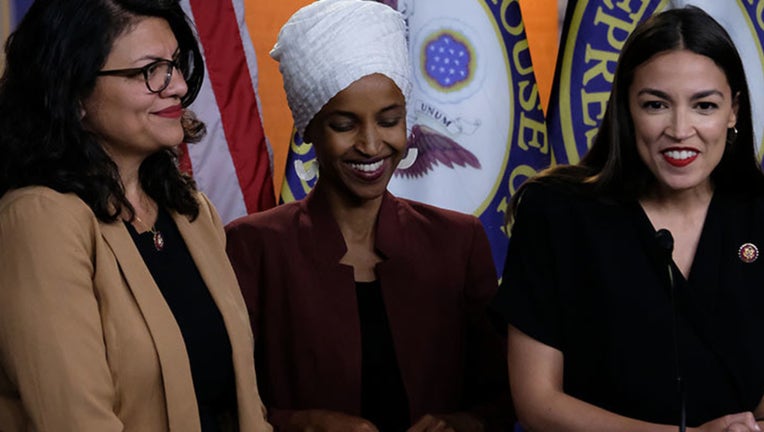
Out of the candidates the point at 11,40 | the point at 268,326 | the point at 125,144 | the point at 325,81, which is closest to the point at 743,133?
the point at 325,81

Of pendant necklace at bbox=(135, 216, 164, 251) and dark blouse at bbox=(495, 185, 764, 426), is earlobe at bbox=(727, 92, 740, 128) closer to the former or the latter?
dark blouse at bbox=(495, 185, 764, 426)

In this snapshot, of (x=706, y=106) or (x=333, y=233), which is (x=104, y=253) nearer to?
(x=333, y=233)

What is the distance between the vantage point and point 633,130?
1923mm

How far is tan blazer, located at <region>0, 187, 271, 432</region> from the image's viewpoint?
5.25 feet

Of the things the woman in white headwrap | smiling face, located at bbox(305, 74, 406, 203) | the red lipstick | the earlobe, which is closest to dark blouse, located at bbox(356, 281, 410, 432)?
the woman in white headwrap

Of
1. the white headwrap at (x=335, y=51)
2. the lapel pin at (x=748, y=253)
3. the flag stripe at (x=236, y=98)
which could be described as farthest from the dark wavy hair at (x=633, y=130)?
the flag stripe at (x=236, y=98)

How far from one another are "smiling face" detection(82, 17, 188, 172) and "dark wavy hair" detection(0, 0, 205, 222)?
19 mm

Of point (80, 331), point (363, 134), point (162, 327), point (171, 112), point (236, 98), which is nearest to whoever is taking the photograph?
point (80, 331)

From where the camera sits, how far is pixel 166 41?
1838 millimetres

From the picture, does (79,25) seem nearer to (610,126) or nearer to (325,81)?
(325,81)

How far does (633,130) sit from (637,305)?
32cm

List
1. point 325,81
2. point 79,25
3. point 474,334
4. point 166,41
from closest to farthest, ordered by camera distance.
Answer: point 79,25, point 166,41, point 325,81, point 474,334

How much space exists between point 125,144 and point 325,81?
0.40 m

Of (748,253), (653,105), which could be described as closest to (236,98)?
(653,105)
